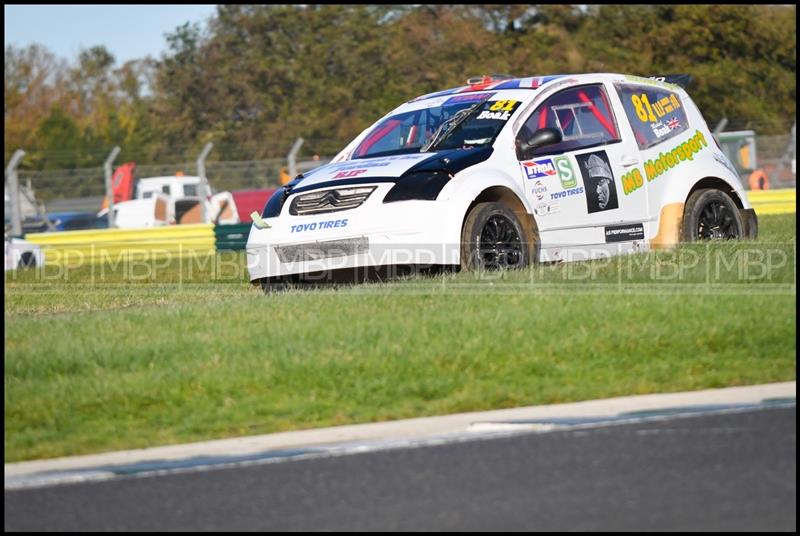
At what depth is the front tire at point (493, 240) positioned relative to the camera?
9367 mm

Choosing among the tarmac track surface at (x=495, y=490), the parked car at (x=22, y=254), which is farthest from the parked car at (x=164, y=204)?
the tarmac track surface at (x=495, y=490)

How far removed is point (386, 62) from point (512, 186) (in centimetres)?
4088

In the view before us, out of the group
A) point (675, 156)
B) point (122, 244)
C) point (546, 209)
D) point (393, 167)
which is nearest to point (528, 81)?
point (546, 209)

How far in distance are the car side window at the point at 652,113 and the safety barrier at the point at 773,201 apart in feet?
44.7

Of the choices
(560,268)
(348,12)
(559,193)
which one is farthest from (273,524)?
(348,12)

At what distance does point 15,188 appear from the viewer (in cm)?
2297

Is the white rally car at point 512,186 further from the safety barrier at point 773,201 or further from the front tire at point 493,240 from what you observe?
the safety barrier at point 773,201

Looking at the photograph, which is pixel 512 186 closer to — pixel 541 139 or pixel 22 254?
pixel 541 139

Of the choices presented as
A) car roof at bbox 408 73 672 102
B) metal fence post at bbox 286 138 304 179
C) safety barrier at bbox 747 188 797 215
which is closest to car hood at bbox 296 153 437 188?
car roof at bbox 408 73 672 102

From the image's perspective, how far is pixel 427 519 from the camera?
442 centimetres

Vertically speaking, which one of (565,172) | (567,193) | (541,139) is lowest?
(567,193)

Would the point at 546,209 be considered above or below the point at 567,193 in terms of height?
below

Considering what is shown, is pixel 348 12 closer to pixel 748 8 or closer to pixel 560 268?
pixel 748 8

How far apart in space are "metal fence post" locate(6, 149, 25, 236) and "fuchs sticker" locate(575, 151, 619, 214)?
14.6 m
